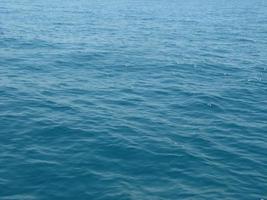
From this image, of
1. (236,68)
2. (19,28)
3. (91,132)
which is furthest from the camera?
(19,28)

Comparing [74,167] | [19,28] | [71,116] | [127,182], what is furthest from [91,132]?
[19,28]

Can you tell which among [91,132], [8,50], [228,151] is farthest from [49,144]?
[8,50]

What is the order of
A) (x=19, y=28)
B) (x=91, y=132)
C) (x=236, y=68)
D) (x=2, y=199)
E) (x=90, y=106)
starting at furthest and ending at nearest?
(x=19, y=28) → (x=236, y=68) → (x=90, y=106) → (x=91, y=132) → (x=2, y=199)

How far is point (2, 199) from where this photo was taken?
2398cm

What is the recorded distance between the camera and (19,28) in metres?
72.8

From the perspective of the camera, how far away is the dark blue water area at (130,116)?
2631cm

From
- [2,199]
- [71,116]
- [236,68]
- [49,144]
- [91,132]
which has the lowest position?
[2,199]

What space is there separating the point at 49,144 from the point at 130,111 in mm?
9457

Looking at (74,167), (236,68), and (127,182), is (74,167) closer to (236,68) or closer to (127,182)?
(127,182)

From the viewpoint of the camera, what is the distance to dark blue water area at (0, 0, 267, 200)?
26.3 m

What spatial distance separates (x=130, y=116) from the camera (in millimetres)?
36656

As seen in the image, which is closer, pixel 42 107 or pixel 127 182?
pixel 127 182

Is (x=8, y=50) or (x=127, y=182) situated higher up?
(x=8, y=50)

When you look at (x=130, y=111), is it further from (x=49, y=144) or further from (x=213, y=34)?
(x=213, y=34)
